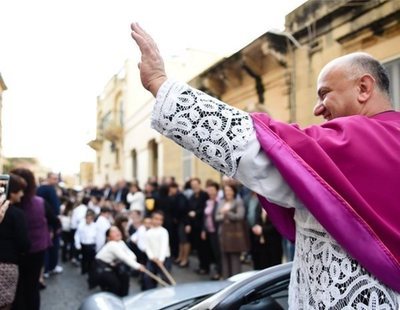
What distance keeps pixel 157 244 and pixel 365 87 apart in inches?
226

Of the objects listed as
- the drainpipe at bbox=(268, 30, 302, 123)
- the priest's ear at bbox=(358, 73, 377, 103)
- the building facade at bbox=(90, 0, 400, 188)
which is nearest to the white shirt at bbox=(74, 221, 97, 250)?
the building facade at bbox=(90, 0, 400, 188)

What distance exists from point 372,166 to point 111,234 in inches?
225

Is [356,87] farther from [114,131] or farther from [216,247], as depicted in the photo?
[114,131]

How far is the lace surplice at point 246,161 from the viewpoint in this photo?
149 cm

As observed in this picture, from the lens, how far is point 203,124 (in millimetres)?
1511

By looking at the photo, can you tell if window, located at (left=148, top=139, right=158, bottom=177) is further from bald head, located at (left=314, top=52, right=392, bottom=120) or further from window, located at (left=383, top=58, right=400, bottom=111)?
bald head, located at (left=314, top=52, right=392, bottom=120)

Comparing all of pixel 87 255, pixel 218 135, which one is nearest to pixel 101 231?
pixel 87 255

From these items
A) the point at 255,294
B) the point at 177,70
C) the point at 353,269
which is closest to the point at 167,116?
the point at 353,269

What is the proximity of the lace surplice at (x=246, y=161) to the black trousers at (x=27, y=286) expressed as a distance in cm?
421

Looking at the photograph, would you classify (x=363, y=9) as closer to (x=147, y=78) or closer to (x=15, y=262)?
(x=15, y=262)

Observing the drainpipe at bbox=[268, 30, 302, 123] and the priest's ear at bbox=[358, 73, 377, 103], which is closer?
the priest's ear at bbox=[358, 73, 377, 103]

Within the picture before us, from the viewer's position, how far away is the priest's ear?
A: 5.53ft

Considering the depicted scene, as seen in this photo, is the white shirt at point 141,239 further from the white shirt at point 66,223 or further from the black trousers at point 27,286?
the white shirt at point 66,223

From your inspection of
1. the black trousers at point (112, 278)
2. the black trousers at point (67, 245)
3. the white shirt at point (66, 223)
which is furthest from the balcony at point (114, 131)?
the black trousers at point (112, 278)
